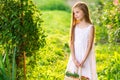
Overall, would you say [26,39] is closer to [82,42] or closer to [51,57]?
[82,42]

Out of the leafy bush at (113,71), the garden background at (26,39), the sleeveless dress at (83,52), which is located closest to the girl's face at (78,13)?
the sleeveless dress at (83,52)

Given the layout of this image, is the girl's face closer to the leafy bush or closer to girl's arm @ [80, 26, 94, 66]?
girl's arm @ [80, 26, 94, 66]

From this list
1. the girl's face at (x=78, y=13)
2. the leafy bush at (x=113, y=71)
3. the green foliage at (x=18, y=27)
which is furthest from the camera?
the leafy bush at (x=113, y=71)

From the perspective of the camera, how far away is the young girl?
5.86m

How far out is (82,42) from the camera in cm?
590

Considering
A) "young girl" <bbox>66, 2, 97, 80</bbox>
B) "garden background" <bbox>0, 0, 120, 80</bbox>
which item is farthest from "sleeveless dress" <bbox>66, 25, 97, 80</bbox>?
"garden background" <bbox>0, 0, 120, 80</bbox>

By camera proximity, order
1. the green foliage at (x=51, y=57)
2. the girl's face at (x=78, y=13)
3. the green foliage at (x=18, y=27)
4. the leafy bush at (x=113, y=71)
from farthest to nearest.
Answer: the leafy bush at (x=113, y=71) → the green foliage at (x=51, y=57) → the green foliage at (x=18, y=27) → the girl's face at (x=78, y=13)

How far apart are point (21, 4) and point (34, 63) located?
1081 millimetres

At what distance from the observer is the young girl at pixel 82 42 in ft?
19.2

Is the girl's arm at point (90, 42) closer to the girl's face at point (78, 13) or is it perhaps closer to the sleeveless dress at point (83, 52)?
the sleeveless dress at point (83, 52)

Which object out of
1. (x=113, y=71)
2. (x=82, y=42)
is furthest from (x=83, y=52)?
(x=113, y=71)

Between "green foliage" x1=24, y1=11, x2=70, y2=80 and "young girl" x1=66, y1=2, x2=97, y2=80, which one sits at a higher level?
"young girl" x1=66, y1=2, x2=97, y2=80

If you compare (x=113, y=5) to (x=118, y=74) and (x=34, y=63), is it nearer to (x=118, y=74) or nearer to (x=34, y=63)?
(x=118, y=74)

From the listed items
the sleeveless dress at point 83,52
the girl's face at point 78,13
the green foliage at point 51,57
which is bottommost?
the green foliage at point 51,57
